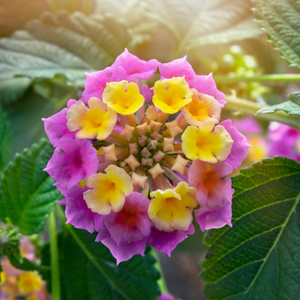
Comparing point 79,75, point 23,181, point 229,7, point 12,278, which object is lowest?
point 12,278

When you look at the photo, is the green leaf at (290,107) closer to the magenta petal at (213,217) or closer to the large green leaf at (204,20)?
the magenta petal at (213,217)

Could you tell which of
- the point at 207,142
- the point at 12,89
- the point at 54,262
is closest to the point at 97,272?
the point at 54,262

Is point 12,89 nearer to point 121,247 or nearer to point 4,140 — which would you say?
point 4,140

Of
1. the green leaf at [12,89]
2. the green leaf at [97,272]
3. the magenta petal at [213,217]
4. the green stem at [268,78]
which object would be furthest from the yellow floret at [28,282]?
the green stem at [268,78]

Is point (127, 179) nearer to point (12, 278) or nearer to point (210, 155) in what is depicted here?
point (210, 155)

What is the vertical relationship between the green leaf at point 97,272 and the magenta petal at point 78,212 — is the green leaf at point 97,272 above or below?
below

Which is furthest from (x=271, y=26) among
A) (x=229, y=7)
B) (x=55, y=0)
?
(x=55, y=0)
